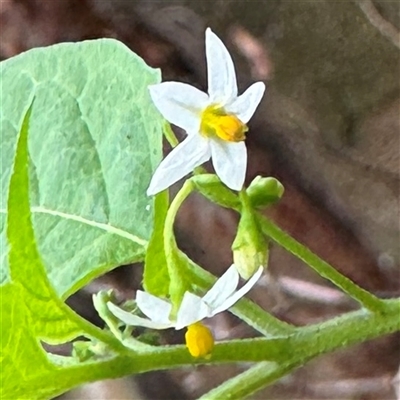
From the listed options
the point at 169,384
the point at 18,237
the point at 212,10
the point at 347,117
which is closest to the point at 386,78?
the point at 347,117

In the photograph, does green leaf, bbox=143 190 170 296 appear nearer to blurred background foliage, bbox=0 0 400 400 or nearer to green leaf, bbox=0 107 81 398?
green leaf, bbox=0 107 81 398

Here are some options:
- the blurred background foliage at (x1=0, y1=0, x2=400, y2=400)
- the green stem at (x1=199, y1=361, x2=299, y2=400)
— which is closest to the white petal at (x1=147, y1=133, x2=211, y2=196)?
the green stem at (x1=199, y1=361, x2=299, y2=400)

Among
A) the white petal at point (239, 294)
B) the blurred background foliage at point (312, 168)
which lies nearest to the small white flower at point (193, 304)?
the white petal at point (239, 294)

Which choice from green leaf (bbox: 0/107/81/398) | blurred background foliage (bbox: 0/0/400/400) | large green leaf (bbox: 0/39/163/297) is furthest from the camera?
blurred background foliage (bbox: 0/0/400/400)

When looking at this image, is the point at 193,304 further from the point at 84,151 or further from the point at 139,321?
the point at 84,151

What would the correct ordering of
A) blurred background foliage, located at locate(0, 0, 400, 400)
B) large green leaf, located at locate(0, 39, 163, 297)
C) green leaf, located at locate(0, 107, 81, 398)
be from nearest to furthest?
green leaf, located at locate(0, 107, 81, 398) < large green leaf, located at locate(0, 39, 163, 297) < blurred background foliage, located at locate(0, 0, 400, 400)

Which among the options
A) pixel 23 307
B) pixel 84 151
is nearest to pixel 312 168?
pixel 84 151

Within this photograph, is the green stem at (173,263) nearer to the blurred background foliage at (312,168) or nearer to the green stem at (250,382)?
the green stem at (250,382)

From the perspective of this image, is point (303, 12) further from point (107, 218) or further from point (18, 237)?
point (18, 237)
